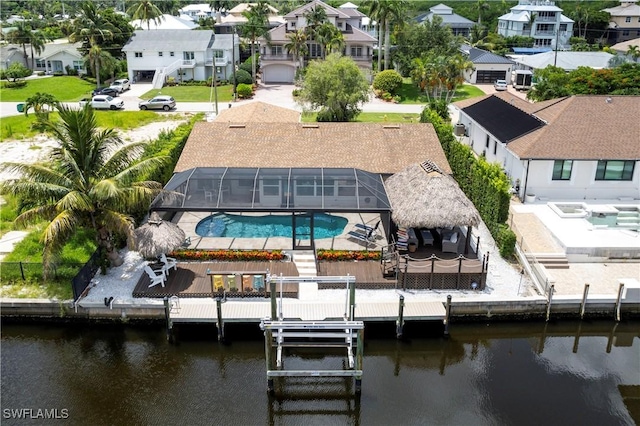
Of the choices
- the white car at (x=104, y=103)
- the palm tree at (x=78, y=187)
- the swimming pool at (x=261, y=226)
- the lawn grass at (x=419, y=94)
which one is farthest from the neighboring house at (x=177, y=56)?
the palm tree at (x=78, y=187)

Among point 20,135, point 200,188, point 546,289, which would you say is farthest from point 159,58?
point 546,289

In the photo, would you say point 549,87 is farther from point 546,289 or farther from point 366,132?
point 546,289

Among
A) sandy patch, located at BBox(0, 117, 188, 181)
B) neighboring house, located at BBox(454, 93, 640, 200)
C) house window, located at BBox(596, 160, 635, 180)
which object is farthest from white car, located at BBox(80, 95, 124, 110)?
A: house window, located at BBox(596, 160, 635, 180)

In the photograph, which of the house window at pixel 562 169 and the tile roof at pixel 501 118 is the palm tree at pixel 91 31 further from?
the house window at pixel 562 169

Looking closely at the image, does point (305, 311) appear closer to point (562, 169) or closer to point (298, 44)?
point (562, 169)

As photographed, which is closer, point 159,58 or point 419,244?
point 419,244

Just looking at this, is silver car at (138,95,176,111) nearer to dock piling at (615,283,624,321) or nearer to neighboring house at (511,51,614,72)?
neighboring house at (511,51,614,72)
